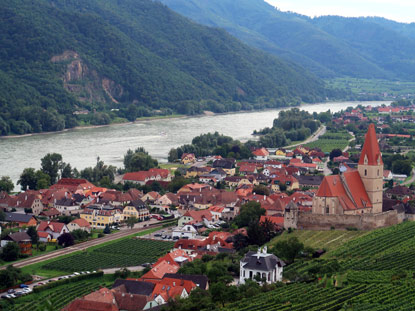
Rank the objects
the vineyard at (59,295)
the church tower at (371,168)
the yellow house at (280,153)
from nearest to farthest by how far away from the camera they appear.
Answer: the vineyard at (59,295) → the church tower at (371,168) → the yellow house at (280,153)

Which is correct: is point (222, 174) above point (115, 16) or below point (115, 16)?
below

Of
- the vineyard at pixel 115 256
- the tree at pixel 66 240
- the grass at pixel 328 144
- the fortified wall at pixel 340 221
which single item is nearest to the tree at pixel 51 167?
the tree at pixel 66 240

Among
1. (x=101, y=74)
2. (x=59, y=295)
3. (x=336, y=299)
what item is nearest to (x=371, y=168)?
(x=336, y=299)

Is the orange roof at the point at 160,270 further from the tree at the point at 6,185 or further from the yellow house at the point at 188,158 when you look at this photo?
the yellow house at the point at 188,158

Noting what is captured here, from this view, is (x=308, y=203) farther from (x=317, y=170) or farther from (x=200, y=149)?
(x=200, y=149)

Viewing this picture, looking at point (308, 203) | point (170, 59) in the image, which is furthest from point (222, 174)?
point (170, 59)
